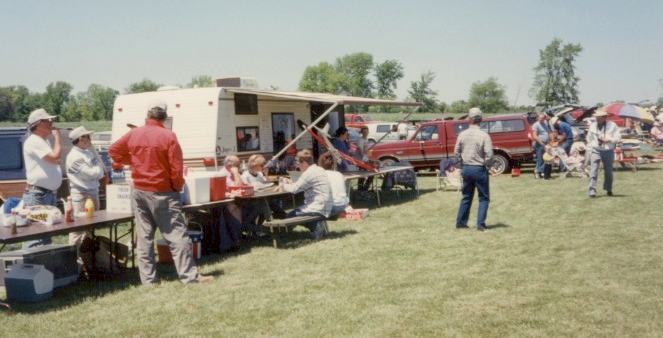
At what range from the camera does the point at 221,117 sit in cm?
1046

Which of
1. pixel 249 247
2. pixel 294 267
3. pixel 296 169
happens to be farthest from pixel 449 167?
pixel 294 267

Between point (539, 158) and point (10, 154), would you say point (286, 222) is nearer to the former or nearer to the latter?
point (10, 154)

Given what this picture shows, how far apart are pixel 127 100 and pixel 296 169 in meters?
3.66

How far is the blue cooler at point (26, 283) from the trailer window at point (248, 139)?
18.7 ft

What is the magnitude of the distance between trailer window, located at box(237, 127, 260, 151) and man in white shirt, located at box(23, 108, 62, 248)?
4896 millimetres

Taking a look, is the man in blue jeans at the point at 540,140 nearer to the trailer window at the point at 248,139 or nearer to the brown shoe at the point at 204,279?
the trailer window at the point at 248,139

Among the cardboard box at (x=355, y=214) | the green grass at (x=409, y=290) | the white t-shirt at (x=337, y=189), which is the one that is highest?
the white t-shirt at (x=337, y=189)

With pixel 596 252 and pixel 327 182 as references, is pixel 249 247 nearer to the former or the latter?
pixel 327 182

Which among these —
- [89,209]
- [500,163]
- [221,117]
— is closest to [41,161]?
[89,209]

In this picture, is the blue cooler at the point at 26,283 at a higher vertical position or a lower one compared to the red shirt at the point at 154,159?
lower

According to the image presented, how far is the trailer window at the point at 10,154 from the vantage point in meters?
9.94

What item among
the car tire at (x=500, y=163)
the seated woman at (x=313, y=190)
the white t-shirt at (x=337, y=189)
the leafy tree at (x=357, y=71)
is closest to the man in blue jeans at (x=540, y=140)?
the car tire at (x=500, y=163)

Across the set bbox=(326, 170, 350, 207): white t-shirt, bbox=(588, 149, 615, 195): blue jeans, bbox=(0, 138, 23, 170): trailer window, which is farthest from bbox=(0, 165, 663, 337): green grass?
bbox=(0, 138, 23, 170): trailer window

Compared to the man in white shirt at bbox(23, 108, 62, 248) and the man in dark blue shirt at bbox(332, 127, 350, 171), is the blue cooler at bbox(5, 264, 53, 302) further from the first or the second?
the man in dark blue shirt at bbox(332, 127, 350, 171)
